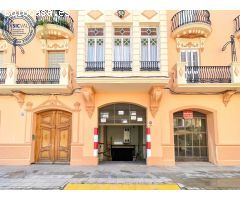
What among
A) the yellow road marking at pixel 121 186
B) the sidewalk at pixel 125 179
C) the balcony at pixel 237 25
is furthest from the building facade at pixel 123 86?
the yellow road marking at pixel 121 186

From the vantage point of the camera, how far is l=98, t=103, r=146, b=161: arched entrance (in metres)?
12.1

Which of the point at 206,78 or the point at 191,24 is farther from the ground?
the point at 191,24

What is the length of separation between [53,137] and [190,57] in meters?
7.98

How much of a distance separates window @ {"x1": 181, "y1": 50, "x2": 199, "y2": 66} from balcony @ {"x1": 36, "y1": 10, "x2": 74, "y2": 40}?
5747 mm

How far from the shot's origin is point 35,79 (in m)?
11.7

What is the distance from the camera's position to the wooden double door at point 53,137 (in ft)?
39.0

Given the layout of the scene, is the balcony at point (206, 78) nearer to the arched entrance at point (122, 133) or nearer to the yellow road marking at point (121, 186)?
the arched entrance at point (122, 133)

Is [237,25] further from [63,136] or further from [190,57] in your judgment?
[63,136]

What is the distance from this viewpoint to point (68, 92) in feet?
38.2

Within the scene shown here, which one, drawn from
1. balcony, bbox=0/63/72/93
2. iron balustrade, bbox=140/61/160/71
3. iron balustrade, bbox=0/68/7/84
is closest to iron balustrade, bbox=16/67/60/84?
balcony, bbox=0/63/72/93

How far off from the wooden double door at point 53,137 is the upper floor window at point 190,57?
6467 millimetres

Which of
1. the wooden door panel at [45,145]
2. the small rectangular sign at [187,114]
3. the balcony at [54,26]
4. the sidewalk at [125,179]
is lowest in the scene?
the sidewalk at [125,179]

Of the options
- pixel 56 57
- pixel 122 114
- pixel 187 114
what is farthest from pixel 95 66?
pixel 187 114

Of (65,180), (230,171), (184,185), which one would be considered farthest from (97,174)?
(230,171)
